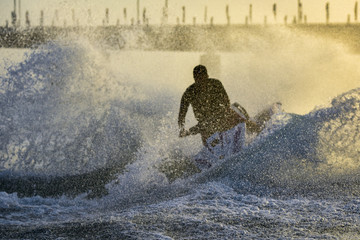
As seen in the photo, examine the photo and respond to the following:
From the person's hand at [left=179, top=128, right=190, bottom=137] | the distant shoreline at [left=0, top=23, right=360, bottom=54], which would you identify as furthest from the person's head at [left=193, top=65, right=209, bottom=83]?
the distant shoreline at [left=0, top=23, right=360, bottom=54]

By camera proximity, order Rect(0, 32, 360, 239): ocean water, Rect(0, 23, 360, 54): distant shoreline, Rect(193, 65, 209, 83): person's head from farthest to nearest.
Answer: Rect(0, 23, 360, 54): distant shoreline, Rect(193, 65, 209, 83): person's head, Rect(0, 32, 360, 239): ocean water

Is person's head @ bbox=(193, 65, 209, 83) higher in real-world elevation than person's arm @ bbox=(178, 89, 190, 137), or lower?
higher

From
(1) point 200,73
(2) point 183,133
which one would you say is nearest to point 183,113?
(2) point 183,133

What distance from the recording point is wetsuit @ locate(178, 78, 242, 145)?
29.4 feet

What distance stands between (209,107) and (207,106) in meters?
0.04

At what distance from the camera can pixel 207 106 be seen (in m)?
9.06

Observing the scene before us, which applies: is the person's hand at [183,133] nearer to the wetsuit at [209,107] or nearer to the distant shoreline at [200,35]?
the wetsuit at [209,107]

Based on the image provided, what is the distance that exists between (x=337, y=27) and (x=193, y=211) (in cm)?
5645

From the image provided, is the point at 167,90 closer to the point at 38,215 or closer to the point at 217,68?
the point at 217,68

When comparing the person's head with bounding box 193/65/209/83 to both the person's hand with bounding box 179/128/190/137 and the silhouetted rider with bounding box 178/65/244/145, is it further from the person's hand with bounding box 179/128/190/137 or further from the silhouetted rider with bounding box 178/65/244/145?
the person's hand with bounding box 179/128/190/137

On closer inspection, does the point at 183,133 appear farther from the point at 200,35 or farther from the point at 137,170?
the point at 200,35

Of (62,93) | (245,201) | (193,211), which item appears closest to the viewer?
(193,211)

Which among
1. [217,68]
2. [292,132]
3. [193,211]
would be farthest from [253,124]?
[217,68]

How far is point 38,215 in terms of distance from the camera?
6121 mm
